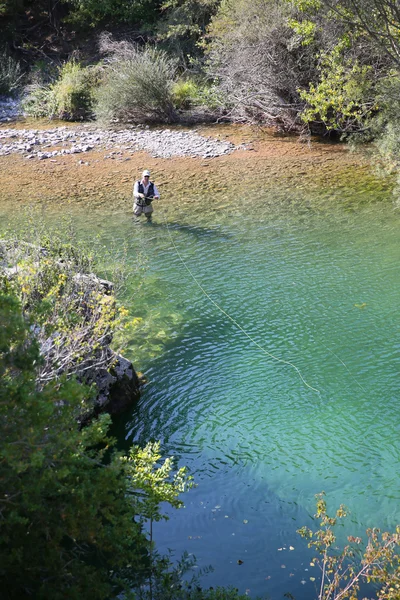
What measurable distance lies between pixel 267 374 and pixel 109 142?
1644 cm

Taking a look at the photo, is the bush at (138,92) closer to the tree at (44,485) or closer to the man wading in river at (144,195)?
the man wading in river at (144,195)

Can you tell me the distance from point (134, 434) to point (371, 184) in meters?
13.0

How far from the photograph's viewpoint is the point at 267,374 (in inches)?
400

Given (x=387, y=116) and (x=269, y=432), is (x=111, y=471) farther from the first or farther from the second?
(x=387, y=116)

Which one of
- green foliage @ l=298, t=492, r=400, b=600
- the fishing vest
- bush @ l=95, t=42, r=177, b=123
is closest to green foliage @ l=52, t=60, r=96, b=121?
bush @ l=95, t=42, r=177, b=123

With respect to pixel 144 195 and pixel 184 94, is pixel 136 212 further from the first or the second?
pixel 184 94

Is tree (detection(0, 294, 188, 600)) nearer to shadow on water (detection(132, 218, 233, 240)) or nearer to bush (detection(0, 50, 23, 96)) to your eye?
shadow on water (detection(132, 218, 233, 240))

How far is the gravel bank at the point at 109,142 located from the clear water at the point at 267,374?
7103 millimetres

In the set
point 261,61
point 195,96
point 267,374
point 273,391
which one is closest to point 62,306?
point 273,391

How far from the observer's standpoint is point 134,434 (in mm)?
8914

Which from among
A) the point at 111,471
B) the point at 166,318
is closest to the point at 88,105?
the point at 166,318

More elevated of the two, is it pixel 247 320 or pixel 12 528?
pixel 12 528

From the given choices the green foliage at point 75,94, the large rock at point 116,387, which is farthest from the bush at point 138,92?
the large rock at point 116,387

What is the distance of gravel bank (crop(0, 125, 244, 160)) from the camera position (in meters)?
23.2
